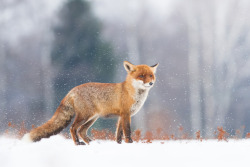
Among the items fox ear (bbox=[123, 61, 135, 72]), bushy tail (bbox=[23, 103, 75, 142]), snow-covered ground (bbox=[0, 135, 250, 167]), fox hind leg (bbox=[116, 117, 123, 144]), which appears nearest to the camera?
snow-covered ground (bbox=[0, 135, 250, 167])

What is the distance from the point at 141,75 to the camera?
4633 millimetres

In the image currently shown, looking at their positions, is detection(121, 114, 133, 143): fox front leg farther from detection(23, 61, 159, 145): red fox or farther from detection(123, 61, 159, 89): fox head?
detection(123, 61, 159, 89): fox head

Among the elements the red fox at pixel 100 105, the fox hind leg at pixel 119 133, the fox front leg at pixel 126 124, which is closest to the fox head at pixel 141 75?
the red fox at pixel 100 105

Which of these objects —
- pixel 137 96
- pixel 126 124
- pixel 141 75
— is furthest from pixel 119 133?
pixel 141 75

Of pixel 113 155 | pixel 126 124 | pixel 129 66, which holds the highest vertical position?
pixel 129 66

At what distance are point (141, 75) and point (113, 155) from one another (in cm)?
139

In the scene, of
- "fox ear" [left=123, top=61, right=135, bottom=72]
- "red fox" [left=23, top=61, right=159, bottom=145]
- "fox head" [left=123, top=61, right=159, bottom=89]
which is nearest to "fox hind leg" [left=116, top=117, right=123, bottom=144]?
"red fox" [left=23, top=61, right=159, bottom=145]

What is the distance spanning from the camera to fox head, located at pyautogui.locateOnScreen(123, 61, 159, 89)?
15.0ft

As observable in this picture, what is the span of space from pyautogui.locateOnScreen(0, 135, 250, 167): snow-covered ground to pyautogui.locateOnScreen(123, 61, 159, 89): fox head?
1.04 m

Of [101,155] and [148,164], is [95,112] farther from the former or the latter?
[148,164]

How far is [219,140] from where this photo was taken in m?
5.79

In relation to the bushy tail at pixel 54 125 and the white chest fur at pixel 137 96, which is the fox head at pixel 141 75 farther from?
the bushy tail at pixel 54 125

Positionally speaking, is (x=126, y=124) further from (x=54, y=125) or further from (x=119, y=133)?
(x=54, y=125)

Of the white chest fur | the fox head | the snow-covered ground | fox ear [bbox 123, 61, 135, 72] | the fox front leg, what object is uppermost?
fox ear [bbox 123, 61, 135, 72]
